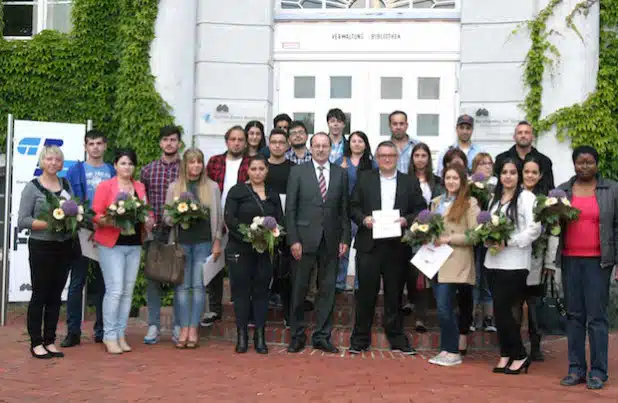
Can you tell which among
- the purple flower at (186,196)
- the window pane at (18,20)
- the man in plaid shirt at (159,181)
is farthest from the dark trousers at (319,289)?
the window pane at (18,20)

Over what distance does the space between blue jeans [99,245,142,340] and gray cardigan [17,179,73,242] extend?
525 millimetres

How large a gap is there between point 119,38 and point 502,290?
7.20 meters

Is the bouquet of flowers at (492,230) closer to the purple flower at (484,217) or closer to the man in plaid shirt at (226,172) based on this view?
the purple flower at (484,217)

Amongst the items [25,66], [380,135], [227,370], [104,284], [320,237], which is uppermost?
[25,66]

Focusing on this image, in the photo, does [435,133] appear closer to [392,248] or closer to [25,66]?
[392,248]

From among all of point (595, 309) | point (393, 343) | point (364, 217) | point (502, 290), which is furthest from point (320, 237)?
point (595, 309)

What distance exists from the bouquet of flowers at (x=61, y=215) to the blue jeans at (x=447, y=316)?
352 centimetres

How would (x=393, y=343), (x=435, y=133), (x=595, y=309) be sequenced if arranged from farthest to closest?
(x=435, y=133), (x=393, y=343), (x=595, y=309)

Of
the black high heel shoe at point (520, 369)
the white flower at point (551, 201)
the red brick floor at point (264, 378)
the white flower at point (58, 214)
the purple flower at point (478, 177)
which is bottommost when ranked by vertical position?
the red brick floor at point (264, 378)

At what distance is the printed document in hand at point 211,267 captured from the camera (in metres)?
9.27

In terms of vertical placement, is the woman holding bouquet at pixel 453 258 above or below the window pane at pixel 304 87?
below

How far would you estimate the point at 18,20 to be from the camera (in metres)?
13.5

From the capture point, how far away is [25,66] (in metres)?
13.0

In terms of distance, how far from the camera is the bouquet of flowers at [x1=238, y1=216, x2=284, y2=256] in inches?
347
